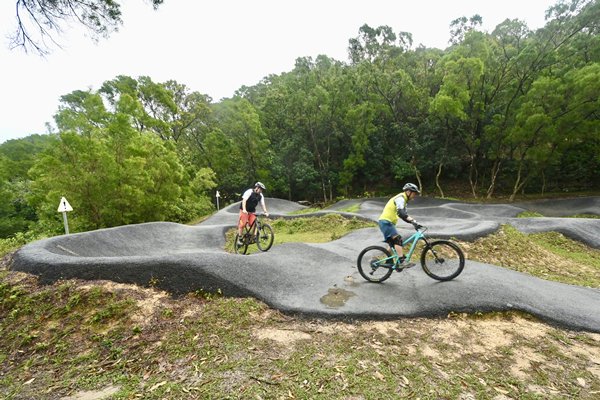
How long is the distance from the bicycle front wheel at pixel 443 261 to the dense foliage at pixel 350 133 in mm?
13240

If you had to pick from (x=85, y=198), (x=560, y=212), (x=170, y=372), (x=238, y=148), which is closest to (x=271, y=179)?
(x=238, y=148)

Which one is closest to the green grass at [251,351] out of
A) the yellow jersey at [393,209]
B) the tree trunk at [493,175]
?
the yellow jersey at [393,209]

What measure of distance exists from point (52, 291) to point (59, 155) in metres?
11.1

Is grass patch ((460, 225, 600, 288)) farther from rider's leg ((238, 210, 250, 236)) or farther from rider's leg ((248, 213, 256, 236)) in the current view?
rider's leg ((238, 210, 250, 236))

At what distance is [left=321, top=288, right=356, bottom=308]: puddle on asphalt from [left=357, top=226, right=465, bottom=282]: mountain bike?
0.63m

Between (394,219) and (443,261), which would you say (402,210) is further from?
(443,261)

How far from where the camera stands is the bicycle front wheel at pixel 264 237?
25.6 ft

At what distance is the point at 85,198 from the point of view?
12406mm

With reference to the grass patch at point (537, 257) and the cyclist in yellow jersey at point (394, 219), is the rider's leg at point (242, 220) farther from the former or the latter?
the grass patch at point (537, 257)

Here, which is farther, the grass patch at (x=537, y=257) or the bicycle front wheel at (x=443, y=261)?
the grass patch at (x=537, y=257)

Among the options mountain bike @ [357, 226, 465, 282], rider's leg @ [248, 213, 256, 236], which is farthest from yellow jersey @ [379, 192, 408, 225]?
rider's leg @ [248, 213, 256, 236]

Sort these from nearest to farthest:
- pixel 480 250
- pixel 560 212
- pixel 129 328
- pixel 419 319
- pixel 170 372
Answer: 1. pixel 170 372
2. pixel 129 328
3. pixel 419 319
4. pixel 480 250
5. pixel 560 212

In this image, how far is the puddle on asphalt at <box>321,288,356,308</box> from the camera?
4.56 meters

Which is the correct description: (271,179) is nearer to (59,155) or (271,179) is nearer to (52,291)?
(59,155)
